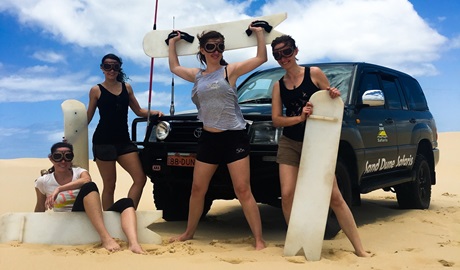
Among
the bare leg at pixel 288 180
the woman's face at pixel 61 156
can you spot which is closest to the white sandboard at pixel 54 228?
the woman's face at pixel 61 156

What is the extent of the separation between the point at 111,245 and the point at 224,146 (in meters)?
1.29

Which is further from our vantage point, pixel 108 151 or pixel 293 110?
pixel 108 151

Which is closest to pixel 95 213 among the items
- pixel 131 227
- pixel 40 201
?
pixel 131 227

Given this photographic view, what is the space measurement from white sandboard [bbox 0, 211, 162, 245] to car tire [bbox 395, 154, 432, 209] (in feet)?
Result: 14.9

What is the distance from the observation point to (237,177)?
15.0 ft

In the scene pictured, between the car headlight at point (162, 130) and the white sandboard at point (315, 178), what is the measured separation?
1689mm

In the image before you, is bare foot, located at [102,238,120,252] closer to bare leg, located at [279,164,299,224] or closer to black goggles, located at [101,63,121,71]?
bare leg, located at [279,164,299,224]

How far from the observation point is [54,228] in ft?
15.6

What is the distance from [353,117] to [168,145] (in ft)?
6.59

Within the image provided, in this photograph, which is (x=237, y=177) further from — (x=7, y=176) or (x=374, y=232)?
(x=7, y=176)

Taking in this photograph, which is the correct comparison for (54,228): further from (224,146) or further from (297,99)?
(297,99)

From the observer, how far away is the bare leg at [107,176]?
5.38 m

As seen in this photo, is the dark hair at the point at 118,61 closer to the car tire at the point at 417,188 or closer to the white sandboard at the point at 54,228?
the white sandboard at the point at 54,228

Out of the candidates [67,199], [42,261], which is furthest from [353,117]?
[42,261]
